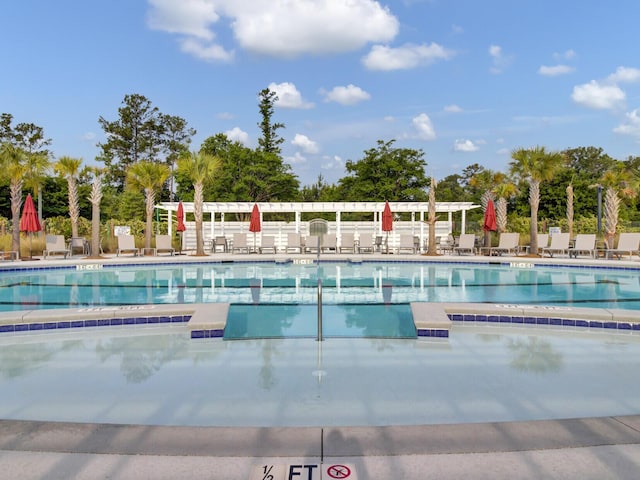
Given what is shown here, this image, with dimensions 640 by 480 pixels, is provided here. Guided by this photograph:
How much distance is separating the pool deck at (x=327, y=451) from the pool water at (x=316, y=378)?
65 cm

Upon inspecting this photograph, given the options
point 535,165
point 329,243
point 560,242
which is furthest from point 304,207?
point 560,242

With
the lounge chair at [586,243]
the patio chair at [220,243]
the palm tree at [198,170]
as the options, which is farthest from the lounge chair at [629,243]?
the palm tree at [198,170]

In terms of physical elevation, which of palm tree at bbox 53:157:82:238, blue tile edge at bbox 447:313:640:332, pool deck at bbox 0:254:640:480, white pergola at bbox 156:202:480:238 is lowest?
blue tile edge at bbox 447:313:640:332

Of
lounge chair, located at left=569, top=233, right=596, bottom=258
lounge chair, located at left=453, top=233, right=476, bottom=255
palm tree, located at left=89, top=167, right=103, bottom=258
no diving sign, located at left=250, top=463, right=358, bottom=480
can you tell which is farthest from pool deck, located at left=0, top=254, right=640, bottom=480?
lounge chair, located at left=453, top=233, right=476, bottom=255

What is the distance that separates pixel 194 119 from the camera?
39.2 metres

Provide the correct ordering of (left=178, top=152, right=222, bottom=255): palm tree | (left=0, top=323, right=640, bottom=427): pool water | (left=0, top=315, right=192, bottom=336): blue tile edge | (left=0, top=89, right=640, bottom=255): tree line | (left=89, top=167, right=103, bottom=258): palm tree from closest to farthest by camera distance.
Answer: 1. (left=0, top=323, right=640, bottom=427): pool water
2. (left=0, top=315, right=192, bottom=336): blue tile edge
3. (left=89, top=167, right=103, bottom=258): palm tree
4. (left=178, top=152, right=222, bottom=255): palm tree
5. (left=0, top=89, right=640, bottom=255): tree line

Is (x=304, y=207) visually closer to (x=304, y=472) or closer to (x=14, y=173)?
(x=14, y=173)

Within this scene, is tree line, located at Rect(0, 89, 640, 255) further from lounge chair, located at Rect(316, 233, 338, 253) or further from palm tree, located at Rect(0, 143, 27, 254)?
palm tree, located at Rect(0, 143, 27, 254)

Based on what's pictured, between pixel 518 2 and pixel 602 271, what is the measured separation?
47.3ft

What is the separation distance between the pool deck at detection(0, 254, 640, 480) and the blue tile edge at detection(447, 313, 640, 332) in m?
3.46

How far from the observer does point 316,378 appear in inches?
165

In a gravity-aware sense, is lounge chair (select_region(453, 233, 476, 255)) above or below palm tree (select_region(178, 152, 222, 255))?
below

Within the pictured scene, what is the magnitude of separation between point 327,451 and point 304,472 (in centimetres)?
24

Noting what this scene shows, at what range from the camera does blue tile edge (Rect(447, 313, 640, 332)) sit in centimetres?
600
